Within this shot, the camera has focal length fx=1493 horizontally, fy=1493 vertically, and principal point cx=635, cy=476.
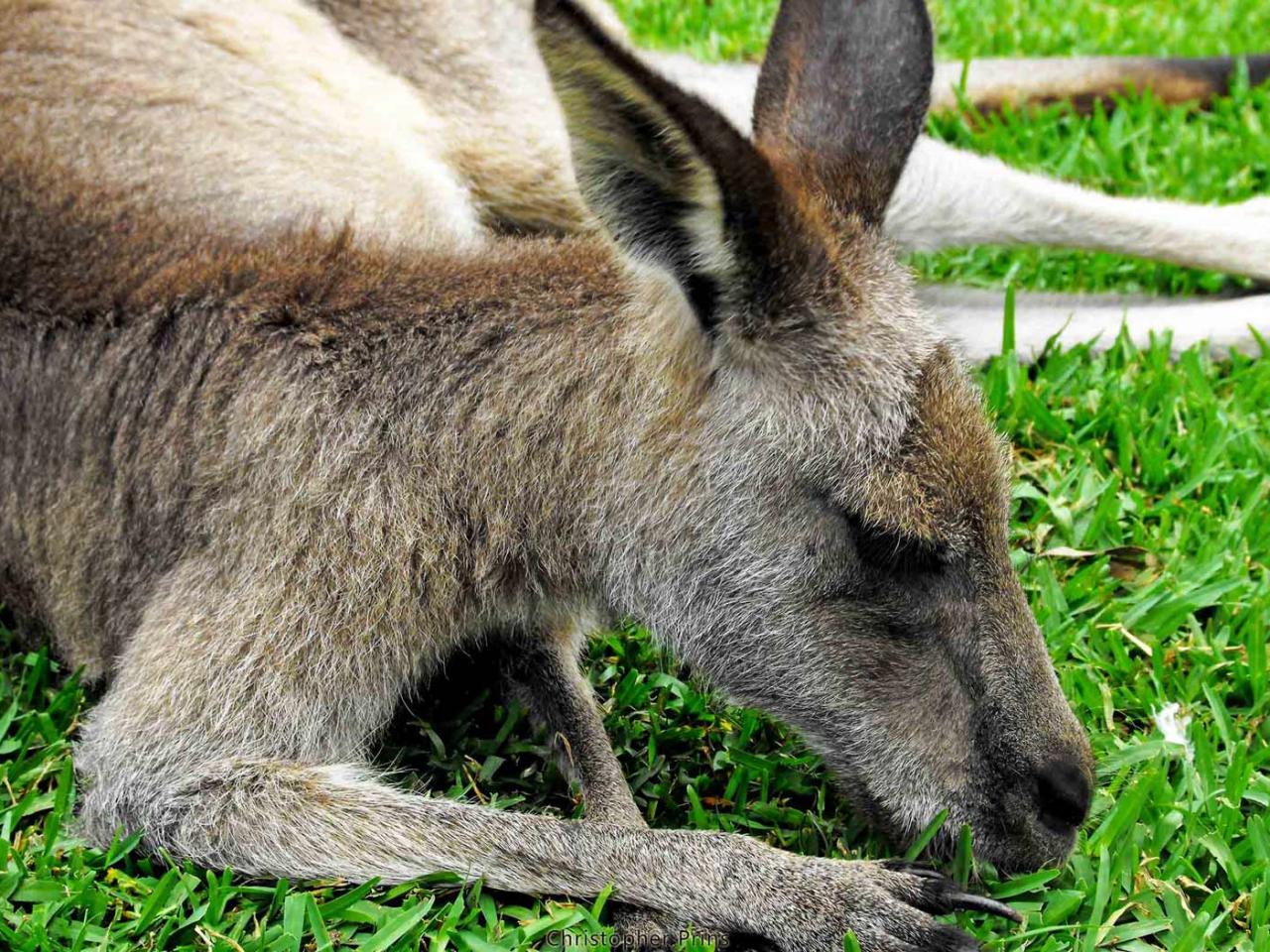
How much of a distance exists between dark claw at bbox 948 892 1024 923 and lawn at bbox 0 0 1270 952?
5 cm

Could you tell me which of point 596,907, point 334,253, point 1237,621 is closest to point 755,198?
point 334,253

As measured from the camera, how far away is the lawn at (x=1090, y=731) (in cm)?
275

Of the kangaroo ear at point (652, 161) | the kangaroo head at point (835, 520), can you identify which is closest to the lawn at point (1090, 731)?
the kangaroo head at point (835, 520)

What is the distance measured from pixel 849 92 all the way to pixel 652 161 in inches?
29.7

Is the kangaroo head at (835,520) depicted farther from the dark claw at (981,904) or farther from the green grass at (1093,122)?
the green grass at (1093,122)

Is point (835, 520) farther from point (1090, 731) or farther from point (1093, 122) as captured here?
point (1093, 122)

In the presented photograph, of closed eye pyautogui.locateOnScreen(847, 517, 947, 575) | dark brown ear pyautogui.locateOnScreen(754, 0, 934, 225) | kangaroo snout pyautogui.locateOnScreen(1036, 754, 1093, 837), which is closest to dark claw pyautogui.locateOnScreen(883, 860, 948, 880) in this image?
kangaroo snout pyautogui.locateOnScreen(1036, 754, 1093, 837)

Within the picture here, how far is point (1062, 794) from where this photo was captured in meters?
2.76

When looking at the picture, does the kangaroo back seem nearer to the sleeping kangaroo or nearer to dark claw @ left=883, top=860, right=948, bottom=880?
the sleeping kangaroo

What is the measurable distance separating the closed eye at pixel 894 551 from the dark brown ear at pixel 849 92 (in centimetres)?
69

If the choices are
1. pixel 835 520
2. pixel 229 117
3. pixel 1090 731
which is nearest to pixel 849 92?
pixel 835 520

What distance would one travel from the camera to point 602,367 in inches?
120

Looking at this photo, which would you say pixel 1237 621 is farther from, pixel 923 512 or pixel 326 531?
pixel 326 531

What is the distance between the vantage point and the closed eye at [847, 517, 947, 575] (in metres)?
2.85
